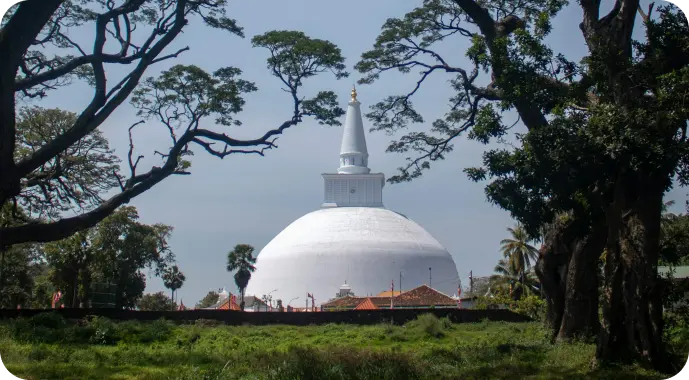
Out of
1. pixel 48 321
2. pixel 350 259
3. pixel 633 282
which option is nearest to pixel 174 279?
pixel 350 259

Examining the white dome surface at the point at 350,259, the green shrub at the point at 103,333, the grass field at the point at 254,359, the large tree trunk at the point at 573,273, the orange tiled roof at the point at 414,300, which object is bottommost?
the grass field at the point at 254,359

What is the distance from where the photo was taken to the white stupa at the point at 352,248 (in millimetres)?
61219

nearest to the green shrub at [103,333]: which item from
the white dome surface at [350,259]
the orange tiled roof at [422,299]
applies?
the orange tiled roof at [422,299]

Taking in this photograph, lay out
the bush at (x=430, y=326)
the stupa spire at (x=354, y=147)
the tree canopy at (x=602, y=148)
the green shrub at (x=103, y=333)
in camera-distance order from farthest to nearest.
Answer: the stupa spire at (x=354, y=147) → the bush at (x=430, y=326) → the green shrub at (x=103, y=333) → the tree canopy at (x=602, y=148)

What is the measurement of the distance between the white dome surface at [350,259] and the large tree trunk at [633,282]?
4766cm

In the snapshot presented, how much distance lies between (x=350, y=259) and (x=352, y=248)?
0.98 m

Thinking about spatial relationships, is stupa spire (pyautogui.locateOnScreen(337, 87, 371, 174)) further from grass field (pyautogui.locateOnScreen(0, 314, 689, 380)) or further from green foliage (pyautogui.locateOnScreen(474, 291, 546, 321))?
grass field (pyautogui.locateOnScreen(0, 314, 689, 380))

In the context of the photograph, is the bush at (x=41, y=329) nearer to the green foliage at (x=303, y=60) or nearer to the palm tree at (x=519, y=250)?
the green foliage at (x=303, y=60)

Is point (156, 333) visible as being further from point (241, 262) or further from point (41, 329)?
point (241, 262)

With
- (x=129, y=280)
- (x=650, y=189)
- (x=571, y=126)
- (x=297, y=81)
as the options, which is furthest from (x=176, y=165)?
(x=129, y=280)

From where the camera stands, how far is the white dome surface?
61.0m

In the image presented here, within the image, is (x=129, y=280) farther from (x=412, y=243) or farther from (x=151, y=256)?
(x=412, y=243)

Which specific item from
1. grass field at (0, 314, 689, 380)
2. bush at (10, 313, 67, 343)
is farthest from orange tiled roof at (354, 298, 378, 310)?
bush at (10, 313, 67, 343)

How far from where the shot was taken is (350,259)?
61594 millimetres
